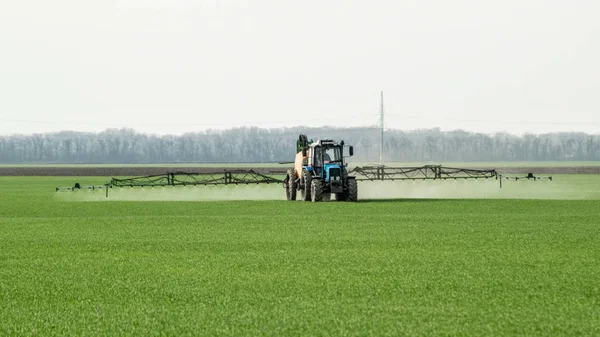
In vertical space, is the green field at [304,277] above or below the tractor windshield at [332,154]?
below

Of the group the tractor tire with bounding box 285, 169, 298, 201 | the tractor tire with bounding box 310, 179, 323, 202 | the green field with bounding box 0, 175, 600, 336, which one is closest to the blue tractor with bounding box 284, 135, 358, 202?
the tractor tire with bounding box 310, 179, 323, 202

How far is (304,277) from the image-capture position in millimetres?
12406

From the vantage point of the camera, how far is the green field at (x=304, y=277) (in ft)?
30.0

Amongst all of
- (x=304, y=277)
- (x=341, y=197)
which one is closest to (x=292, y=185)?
(x=341, y=197)

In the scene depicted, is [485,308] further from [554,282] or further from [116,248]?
[116,248]

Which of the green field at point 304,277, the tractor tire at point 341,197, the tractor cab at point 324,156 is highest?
the tractor cab at point 324,156

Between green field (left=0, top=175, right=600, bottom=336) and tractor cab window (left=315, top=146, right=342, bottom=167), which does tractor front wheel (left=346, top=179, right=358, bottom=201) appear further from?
green field (left=0, top=175, right=600, bottom=336)

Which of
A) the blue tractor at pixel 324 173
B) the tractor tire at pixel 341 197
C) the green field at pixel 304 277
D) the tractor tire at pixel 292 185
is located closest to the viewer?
the green field at pixel 304 277

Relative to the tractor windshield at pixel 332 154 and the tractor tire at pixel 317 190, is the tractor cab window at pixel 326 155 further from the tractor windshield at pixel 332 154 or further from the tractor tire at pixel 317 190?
the tractor tire at pixel 317 190

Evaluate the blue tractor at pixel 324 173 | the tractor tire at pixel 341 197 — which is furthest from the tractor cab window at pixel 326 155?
the tractor tire at pixel 341 197

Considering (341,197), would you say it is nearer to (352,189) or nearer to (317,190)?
(352,189)

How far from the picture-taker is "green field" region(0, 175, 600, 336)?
916 cm

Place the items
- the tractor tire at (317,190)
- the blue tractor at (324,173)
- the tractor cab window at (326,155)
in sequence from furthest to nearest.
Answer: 1. the tractor cab window at (326,155)
2. the blue tractor at (324,173)
3. the tractor tire at (317,190)

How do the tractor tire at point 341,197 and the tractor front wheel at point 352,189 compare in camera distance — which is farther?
the tractor tire at point 341,197
